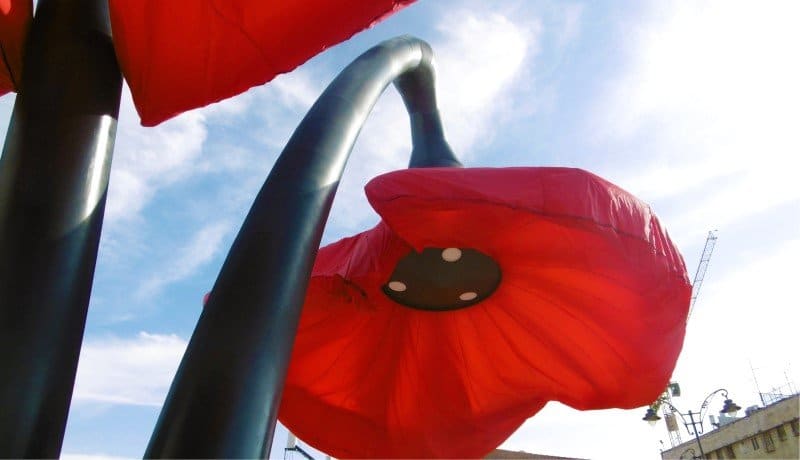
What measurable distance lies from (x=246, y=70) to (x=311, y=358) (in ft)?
11.1

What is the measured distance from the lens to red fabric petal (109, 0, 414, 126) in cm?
373

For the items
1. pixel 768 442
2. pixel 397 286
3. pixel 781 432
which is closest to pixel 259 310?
pixel 397 286

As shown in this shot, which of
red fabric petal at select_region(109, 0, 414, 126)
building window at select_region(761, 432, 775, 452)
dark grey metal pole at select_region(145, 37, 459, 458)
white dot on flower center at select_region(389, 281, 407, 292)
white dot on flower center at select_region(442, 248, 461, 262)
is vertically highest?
building window at select_region(761, 432, 775, 452)

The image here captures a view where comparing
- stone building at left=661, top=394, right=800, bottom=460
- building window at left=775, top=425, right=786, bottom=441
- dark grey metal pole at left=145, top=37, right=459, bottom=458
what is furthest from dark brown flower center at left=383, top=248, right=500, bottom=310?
building window at left=775, top=425, right=786, bottom=441

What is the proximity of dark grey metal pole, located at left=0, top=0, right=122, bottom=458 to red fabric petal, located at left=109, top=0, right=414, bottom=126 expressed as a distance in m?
0.24

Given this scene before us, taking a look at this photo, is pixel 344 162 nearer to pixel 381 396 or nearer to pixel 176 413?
pixel 176 413

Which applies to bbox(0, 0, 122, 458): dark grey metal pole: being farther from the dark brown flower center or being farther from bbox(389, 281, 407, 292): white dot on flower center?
bbox(389, 281, 407, 292): white dot on flower center

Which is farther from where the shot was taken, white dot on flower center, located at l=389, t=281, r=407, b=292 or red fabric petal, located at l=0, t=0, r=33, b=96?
white dot on flower center, located at l=389, t=281, r=407, b=292

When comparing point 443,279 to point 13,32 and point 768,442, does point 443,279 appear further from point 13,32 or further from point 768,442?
point 768,442

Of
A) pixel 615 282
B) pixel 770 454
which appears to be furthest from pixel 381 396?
pixel 770 454

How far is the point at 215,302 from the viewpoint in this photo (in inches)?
118

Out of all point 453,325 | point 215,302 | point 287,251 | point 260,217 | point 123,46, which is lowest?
point 215,302

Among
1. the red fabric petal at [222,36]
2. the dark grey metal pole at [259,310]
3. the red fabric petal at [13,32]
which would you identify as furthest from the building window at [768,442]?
the red fabric petal at [13,32]

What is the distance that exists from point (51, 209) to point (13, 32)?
1.42 meters
